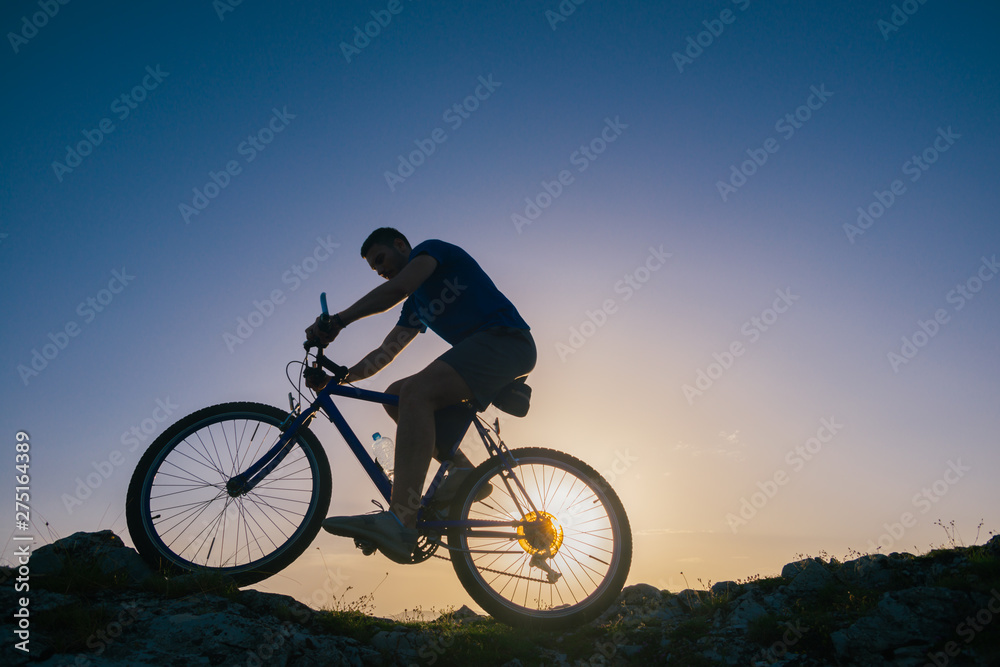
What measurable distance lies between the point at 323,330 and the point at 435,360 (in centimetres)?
83

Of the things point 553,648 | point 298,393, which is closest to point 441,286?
point 298,393

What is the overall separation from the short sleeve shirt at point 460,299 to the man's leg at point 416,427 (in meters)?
0.41

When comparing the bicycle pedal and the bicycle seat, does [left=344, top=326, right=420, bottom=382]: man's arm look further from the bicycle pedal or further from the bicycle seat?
the bicycle pedal

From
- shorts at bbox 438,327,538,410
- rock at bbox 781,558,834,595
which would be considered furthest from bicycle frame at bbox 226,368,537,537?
rock at bbox 781,558,834,595

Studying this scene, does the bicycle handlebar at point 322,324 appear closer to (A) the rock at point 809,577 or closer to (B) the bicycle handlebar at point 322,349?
(B) the bicycle handlebar at point 322,349

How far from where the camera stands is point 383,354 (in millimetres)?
4590

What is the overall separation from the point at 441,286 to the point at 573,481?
1849mm

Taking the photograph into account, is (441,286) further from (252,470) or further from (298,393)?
(252,470)

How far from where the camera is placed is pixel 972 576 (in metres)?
3.82

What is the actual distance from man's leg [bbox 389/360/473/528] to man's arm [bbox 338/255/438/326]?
0.56 meters

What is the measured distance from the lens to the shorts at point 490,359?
3.86 meters

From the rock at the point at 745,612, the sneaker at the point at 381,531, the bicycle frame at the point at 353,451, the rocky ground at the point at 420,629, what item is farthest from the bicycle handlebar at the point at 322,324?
the rock at the point at 745,612

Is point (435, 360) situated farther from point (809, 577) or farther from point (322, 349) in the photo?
point (809, 577)

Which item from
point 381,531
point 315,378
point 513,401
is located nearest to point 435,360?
point 513,401
